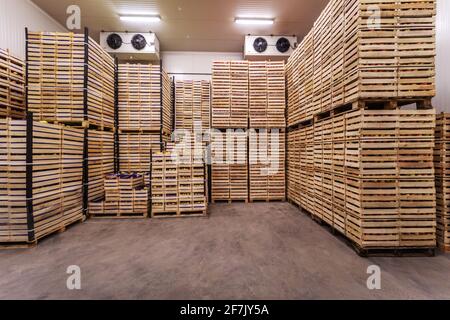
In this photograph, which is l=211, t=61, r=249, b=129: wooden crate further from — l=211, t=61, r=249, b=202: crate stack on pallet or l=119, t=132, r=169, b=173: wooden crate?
l=119, t=132, r=169, b=173: wooden crate

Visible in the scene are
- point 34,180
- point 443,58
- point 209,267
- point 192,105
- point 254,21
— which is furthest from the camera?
point 192,105

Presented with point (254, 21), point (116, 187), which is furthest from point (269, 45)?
point (116, 187)

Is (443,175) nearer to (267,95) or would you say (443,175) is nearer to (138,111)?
(267,95)

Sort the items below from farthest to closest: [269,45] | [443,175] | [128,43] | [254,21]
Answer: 1. [269,45]
2. [128,43]
3. [254,21]
4. [443,175]

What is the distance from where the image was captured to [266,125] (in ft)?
31.0

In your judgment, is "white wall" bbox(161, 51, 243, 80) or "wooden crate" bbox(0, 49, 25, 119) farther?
"white wall" bbox(161, 51, 243, 80)

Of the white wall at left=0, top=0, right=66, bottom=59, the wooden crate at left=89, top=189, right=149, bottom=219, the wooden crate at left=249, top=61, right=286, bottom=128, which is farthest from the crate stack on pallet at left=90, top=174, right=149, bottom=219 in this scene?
the white wall at left=0, top=0, right=66, bottom=59

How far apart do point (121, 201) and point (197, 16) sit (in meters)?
8.03

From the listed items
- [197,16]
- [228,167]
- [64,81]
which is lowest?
[228,167]

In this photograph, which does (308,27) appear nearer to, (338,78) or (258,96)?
(258,96)

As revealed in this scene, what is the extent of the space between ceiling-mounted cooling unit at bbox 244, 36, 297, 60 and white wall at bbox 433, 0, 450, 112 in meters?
5.90

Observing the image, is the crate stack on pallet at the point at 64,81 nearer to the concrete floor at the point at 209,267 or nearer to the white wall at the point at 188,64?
the concrete floor at the point at 209,267

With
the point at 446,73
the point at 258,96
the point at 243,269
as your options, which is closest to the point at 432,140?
the point at 446,73

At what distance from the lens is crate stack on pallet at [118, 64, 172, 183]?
29.6ft
